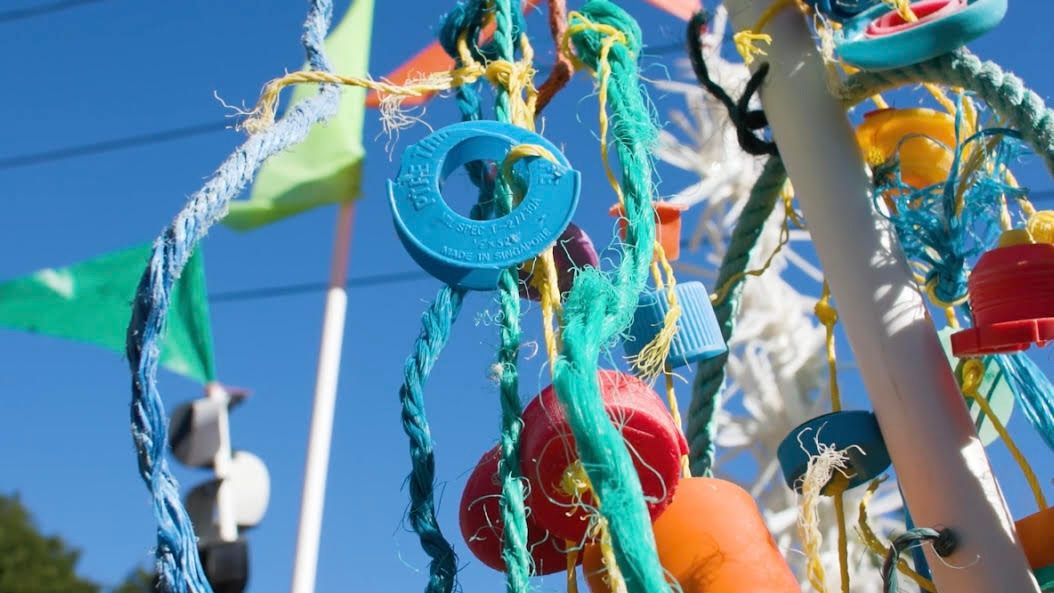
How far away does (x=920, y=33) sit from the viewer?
93cm

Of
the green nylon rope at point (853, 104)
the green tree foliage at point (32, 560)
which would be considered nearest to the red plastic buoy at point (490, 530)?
the green nylon rope at point (853, 104)

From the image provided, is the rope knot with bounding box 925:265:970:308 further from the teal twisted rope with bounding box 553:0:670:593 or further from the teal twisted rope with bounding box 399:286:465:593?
the teal twisted rope with bounding box 399:286:465:593

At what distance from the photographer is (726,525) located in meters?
0.78

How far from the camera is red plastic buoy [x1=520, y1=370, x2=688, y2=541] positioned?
2.33 ft

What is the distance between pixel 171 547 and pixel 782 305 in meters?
3.73

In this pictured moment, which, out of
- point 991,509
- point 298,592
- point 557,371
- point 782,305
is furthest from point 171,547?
point 782,305

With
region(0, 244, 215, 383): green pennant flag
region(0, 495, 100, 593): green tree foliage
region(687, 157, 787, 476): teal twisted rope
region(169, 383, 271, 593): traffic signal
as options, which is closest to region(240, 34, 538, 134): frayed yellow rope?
region(687, 157, 787, 476): teal twisted rope

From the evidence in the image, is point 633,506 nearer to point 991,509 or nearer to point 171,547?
point 171,547

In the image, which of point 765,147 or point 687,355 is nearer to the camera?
point 687,355

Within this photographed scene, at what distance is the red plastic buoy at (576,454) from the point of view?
71cm

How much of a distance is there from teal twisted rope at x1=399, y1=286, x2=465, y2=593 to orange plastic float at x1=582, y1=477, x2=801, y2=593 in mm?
105

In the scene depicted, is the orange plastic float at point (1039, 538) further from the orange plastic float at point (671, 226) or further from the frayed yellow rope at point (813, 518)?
the orange plastic float at point (671, 226)

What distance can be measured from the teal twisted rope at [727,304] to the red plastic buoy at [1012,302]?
11.2 inches

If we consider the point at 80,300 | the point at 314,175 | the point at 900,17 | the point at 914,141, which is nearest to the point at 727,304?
the point at 914,141
